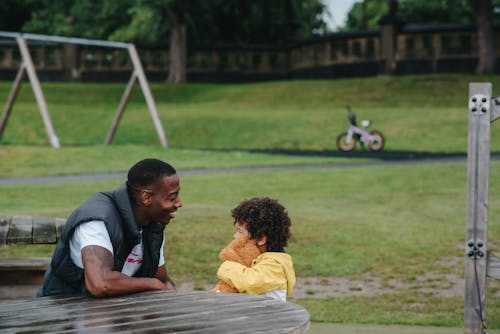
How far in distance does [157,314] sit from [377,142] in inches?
780

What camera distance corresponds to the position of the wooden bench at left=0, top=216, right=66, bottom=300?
18.0ft

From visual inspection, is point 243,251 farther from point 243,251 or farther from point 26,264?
point 26,264

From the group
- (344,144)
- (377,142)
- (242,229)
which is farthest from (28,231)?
(344,144)

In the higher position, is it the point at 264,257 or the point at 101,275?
the point at 101,275

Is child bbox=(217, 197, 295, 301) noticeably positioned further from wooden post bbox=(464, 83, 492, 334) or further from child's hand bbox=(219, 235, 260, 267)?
wooden post bbox=(464, 83, 492, 334)

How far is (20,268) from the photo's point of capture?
5.98 meters

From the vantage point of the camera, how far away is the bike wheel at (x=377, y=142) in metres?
23.0

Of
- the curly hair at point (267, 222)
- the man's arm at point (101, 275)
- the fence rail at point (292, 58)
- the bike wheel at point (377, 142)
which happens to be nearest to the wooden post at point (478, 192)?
the curly hair at point (267, 222)

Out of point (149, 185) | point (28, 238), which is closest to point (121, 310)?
point (149, 185)

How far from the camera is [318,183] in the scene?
15.6 m

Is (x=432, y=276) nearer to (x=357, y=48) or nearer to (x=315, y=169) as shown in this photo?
(x=315, y=169)

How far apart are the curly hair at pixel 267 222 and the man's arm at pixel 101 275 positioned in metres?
0.98

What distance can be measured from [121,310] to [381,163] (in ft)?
52.0

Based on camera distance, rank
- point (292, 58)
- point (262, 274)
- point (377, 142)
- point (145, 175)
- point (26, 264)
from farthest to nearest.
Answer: point (292, 58), point (377, 142), point (26, 264), point (262, 274), point (145, 175)
